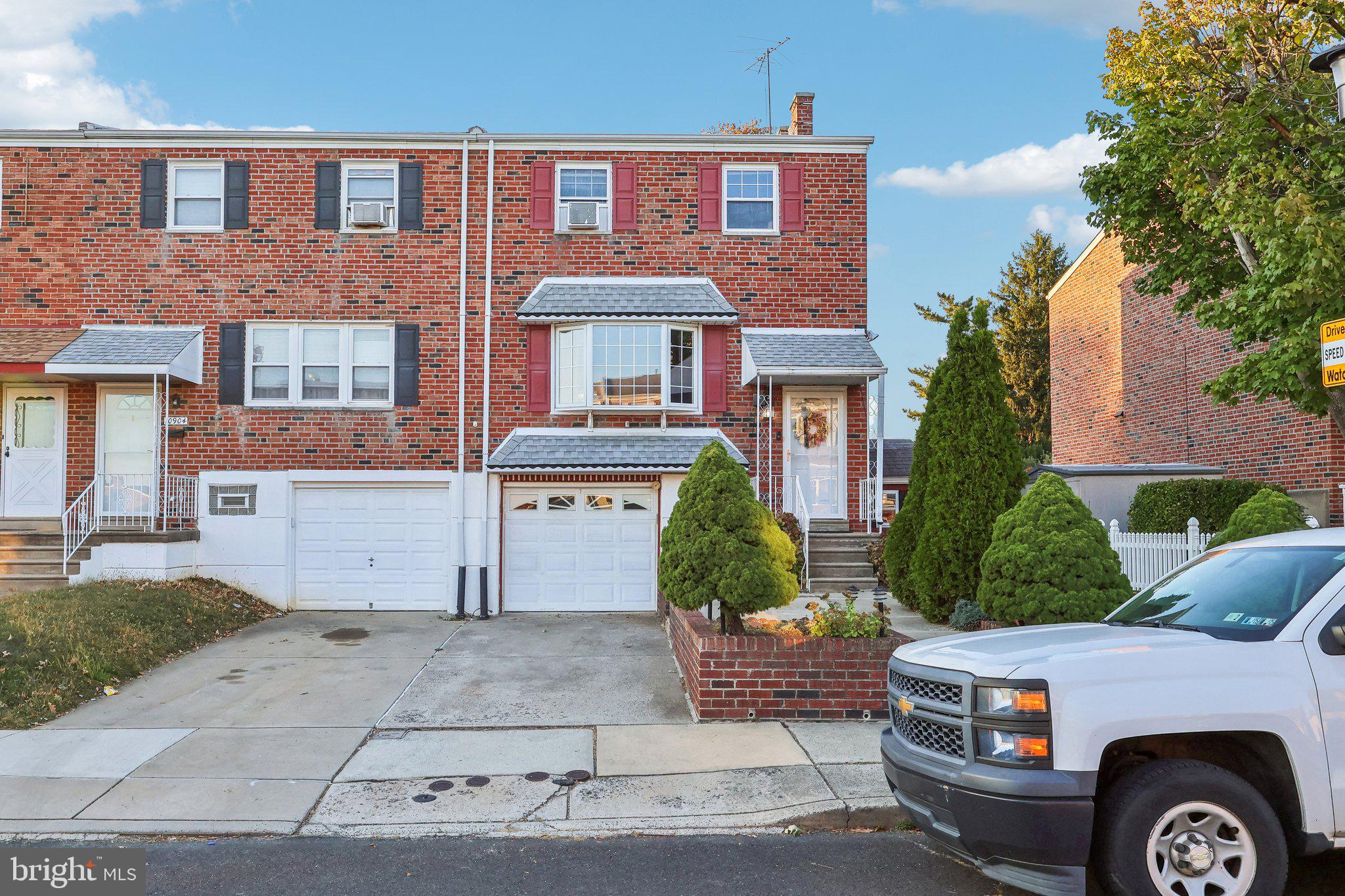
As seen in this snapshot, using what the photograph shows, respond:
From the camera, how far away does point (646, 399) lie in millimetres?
15047

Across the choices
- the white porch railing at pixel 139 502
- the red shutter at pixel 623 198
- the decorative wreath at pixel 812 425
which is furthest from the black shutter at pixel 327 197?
the decorative wreath at pixel 812 425

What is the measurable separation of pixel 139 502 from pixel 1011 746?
14.7 metres

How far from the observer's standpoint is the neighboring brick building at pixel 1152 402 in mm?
14805

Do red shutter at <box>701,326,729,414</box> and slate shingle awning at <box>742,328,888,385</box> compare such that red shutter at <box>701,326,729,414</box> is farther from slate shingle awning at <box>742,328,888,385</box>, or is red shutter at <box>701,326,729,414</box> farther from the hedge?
the hedge

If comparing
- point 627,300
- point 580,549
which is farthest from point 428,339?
point 580,549

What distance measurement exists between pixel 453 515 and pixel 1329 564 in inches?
485

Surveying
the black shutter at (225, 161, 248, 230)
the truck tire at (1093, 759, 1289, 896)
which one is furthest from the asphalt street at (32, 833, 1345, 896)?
the black shutter at (225, 161, 248, 230)

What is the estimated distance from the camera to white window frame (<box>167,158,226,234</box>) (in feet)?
50.4

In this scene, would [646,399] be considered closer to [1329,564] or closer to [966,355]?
[966,355]

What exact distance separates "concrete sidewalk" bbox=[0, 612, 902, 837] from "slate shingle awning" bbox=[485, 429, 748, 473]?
163 inches

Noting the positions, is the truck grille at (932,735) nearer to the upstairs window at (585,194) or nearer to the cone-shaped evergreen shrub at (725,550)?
the cone-shaped evergreen shrub at (725,550)

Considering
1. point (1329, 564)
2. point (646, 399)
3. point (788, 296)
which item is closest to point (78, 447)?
point (646, 399)

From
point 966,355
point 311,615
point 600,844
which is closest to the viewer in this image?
point 600,844

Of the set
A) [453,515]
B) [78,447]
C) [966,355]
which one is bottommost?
[453,515]
